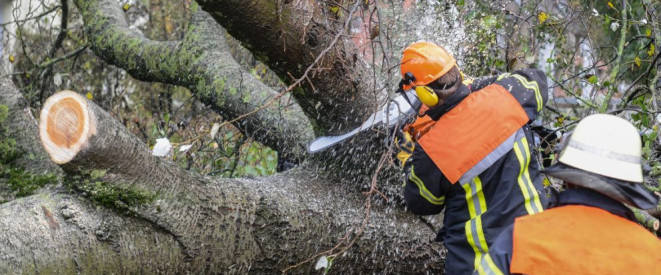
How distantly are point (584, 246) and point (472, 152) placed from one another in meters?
1.00

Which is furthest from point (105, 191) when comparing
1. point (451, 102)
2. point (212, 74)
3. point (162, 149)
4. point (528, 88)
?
point (212, 74)

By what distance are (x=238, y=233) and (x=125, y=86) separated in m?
5.18

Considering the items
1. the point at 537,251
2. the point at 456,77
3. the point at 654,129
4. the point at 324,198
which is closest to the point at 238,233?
the point at 324,198

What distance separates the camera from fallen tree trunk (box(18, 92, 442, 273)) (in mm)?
2635

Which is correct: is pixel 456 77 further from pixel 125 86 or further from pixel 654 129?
pixel 125 86

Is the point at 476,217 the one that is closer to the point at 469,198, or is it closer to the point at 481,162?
the point at 469,198

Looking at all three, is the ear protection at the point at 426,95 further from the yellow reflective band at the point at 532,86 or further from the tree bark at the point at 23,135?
the tree bark at the point at 23,135

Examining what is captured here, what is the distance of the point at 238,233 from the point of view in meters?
3.11

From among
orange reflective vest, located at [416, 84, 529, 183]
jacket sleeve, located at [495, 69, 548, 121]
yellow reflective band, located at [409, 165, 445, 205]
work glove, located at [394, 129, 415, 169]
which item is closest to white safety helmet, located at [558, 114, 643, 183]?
orange reflective vest, located at [416, 84, 529, 183]

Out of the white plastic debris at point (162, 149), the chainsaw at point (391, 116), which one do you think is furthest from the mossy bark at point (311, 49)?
the white plastic debris at point (162, 149)

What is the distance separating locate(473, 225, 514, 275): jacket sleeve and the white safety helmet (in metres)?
0.28

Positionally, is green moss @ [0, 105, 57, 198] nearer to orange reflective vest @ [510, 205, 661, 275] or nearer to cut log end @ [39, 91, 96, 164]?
cut log end @ [39, 91, 96, 164]

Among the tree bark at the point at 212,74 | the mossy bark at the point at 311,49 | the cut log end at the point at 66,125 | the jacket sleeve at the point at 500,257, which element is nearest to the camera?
the jacket sleeve at the point at 500,257

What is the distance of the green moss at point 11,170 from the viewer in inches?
137
